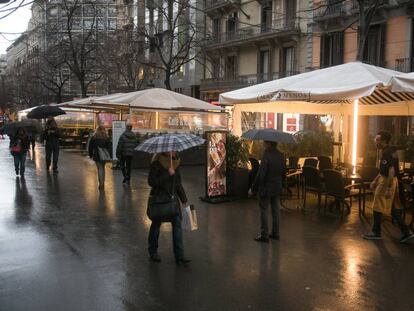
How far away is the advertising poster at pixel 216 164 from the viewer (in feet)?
34.7

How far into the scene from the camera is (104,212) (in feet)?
31.9

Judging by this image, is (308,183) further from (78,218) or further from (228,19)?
(228,19)

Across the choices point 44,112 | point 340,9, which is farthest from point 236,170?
point 340,9

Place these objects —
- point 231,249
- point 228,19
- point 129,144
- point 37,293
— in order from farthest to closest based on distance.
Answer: point 228,19, point 129,144, point 231,249, point 37,293

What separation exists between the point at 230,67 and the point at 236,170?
28039 millimetres

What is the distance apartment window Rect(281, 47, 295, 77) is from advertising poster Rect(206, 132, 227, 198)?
2174 cm

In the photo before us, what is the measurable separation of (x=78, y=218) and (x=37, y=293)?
394cm

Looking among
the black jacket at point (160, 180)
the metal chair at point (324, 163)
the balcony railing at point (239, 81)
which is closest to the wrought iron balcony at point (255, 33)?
the balcony railing at point (239, 81)

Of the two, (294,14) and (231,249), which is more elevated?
(294,14)

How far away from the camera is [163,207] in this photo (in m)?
6.13

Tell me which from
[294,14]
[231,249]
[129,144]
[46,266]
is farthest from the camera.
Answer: [294,14]

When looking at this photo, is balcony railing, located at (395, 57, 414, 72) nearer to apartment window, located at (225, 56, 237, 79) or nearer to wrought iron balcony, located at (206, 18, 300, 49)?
wrought iron balcony, located at (206, 18, 300, 49)

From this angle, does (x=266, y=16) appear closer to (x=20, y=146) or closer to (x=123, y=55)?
(x=123, y=55)

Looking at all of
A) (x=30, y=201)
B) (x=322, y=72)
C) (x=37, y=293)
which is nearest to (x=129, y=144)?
(x=30, y=201)
